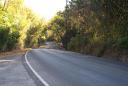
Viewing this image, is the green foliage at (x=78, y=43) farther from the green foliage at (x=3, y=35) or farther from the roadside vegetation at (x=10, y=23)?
the green foliage at (x=3, y=35)

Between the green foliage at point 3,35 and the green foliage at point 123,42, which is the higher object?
the green foliage at point 3,35

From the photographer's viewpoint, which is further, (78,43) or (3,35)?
(78,43)

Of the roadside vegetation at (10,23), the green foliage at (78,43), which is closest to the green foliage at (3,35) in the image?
the roadside vegetation at (10,23)

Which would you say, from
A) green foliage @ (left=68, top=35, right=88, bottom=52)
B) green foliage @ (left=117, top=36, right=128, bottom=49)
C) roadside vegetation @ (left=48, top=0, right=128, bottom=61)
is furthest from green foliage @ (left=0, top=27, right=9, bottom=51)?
green foliage @ (left=117, top=36, right=128, bottom=49)

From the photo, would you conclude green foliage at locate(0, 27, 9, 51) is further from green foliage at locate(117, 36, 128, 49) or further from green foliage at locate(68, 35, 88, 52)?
green foliage at locate(117, 36, 128, 49)

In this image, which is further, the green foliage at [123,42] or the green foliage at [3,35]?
the green foliage at [3,35]

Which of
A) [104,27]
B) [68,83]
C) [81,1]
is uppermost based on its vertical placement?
[81,1]

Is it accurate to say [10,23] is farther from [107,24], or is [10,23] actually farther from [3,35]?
[107,24]

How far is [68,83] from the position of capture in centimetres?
1477

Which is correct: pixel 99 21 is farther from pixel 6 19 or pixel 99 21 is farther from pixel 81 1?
pixel 6 19

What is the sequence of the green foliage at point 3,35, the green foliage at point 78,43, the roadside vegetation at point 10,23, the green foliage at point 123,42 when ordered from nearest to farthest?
the green foliage at point 123,42 → the green foliage at point 3,35 → the roadside vegetation at point 10,23 → the green foliage at point 78,43

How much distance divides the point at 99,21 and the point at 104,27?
1187 mm

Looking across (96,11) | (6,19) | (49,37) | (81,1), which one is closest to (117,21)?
(96,11)

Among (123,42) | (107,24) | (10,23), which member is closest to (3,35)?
(10,23)
